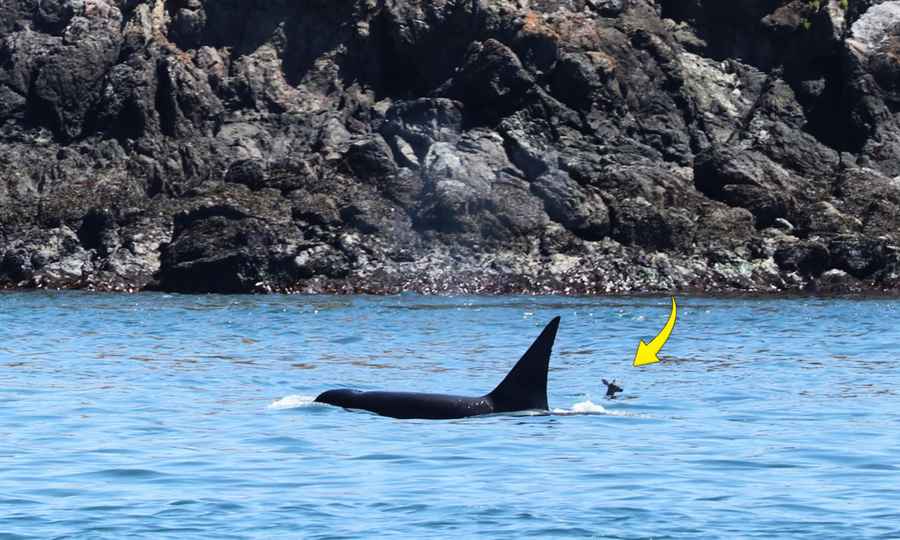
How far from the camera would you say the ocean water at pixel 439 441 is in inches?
570

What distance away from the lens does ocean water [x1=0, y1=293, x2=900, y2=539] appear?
14477 mm

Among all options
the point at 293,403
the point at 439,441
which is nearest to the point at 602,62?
the point at 293,403

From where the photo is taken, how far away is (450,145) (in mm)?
60219

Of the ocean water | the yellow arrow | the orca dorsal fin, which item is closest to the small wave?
the ocean water

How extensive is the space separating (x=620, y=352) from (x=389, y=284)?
77.2ft

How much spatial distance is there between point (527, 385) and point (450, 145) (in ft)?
129

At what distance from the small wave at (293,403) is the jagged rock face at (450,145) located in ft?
107

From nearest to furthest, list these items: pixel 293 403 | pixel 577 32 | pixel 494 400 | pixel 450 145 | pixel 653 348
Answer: pixel 653 348 → pixel 494 400 → pixel 293 403 → pixel 450 145 → pixel 577 32

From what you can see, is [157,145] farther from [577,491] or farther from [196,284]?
[577,491]

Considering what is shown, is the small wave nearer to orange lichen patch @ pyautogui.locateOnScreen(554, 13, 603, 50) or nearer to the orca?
the orca

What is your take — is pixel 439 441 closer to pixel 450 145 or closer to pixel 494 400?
pixel 494 400

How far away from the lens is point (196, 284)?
5588cm

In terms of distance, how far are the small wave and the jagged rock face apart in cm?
3249

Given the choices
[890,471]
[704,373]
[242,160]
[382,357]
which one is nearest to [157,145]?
[242,160]
